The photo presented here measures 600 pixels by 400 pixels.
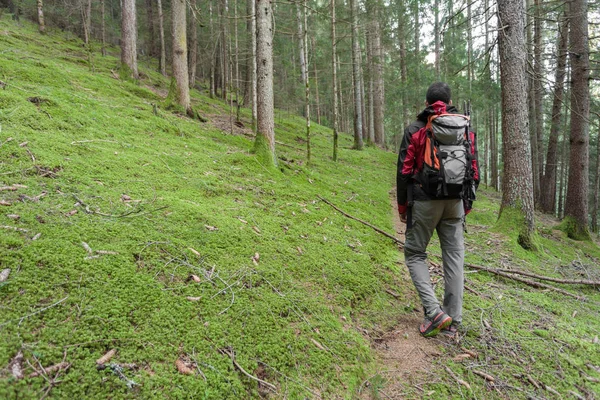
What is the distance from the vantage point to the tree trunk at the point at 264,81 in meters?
6.13

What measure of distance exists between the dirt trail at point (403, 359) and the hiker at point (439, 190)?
146mm

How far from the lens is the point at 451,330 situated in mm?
3115

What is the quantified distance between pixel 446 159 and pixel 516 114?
425 cm

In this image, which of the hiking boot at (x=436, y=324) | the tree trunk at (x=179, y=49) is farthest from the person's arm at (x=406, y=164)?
the tree trunk at (x=179, y=49)

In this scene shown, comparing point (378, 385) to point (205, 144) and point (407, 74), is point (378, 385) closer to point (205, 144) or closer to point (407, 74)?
point (205, 144)

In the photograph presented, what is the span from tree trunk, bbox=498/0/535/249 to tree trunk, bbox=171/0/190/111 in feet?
26.0

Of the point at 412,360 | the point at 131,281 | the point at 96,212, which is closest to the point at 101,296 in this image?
the point at 131,281

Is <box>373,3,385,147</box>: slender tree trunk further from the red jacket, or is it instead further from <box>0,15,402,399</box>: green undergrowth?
the red jacket

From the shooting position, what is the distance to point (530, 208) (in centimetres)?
600

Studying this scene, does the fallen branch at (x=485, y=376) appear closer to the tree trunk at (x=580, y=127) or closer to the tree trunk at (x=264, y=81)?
the tree trunk at (x=264, y=81)

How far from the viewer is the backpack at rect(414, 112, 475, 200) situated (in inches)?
114

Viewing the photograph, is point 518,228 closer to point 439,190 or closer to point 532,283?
point 532,283

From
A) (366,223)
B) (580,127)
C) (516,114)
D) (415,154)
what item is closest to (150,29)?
(366,223)

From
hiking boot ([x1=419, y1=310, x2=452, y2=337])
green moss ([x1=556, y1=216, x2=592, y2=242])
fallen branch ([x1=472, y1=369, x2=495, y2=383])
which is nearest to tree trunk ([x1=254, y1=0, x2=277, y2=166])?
hiking boot ([x1=419, y1=310, x2=452, y2=337])
